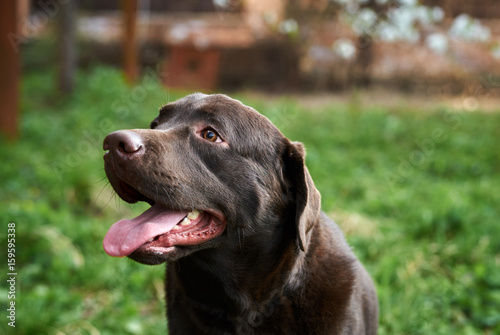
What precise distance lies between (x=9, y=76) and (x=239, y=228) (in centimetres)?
609

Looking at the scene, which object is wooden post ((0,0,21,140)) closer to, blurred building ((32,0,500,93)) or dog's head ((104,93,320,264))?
blurred building ((32,0,500,93))

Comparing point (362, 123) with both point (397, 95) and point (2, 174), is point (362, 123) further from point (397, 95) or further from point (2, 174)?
point (2, 174)

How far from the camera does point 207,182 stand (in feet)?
7.13

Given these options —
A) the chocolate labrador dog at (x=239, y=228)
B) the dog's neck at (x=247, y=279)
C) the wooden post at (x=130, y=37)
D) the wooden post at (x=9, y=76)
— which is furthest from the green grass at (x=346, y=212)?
the wooden post at (x=130, y=37)

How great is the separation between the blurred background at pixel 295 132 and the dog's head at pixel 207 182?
0.42 metres

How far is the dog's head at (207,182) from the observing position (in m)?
1.99

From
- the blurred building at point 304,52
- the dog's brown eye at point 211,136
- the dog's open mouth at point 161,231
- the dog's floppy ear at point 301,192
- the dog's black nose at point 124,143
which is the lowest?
the blurred building at point 304,52

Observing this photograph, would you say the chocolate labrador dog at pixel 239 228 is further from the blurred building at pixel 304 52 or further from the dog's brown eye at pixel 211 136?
the blurred building at pixel 304 52

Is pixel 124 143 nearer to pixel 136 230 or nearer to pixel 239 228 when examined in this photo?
pixel 136 230

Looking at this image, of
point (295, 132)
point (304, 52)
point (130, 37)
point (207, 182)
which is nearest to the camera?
point (207, 182)

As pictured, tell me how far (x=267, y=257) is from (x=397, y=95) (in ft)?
31.9

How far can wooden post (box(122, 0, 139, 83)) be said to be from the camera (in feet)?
36.6

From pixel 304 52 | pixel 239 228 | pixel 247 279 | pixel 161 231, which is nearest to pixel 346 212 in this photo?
pixel 247 279

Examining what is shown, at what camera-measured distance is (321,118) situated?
8.94 metres
